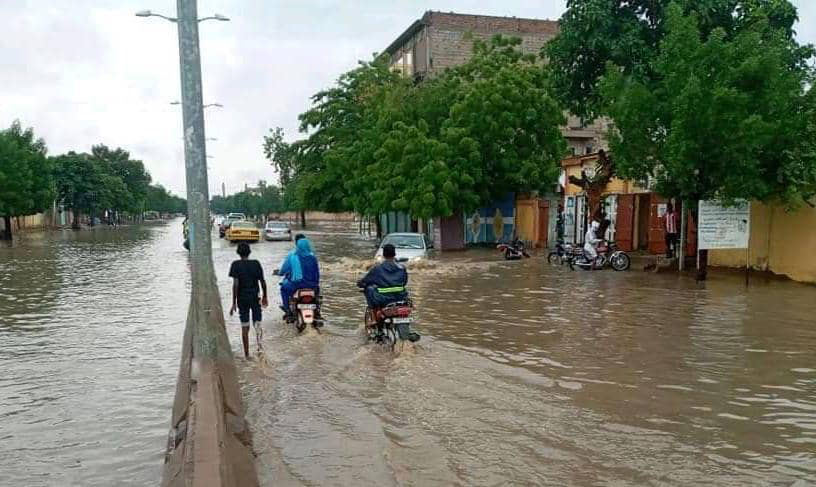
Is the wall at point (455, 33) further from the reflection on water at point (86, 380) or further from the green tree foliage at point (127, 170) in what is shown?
the green tree foliage at point (127, 170)

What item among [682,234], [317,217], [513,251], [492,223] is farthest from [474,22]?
[317,217]

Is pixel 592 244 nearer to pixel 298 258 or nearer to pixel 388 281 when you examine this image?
pixel 298 258

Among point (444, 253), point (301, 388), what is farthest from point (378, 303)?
point (444, 253)

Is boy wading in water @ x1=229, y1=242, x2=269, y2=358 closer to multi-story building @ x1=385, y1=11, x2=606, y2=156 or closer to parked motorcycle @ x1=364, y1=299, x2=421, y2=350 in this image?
parked motorcycle @ x1=364, y1=299, x2=421, y2=350

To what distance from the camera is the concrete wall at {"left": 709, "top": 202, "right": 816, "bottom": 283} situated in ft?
56.1

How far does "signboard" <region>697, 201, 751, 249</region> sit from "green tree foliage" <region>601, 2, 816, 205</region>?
0.41 meters

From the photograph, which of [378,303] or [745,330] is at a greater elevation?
[378,303]

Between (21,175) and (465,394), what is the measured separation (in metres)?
47.5

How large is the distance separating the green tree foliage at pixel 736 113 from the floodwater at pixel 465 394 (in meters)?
3.11

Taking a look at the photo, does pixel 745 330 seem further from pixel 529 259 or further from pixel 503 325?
pixel 529 259

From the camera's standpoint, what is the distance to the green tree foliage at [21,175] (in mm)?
45719

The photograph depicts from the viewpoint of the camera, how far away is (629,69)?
72.6 feet

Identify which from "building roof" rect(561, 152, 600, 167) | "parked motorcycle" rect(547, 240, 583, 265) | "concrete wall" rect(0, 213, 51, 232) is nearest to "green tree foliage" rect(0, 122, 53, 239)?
"concrete wall" rect(0, 213, 51, 232)

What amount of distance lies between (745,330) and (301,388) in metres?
7.41
